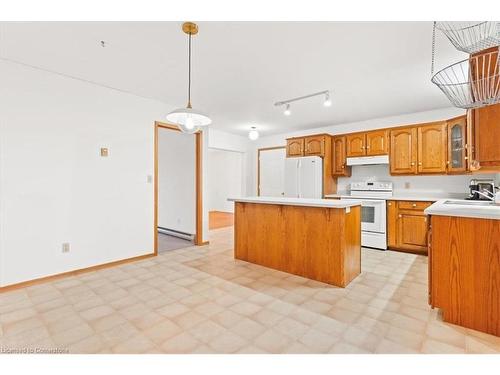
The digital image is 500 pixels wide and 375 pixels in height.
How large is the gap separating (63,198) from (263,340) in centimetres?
274

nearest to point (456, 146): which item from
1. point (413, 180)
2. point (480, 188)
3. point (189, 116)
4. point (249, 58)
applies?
point (480, 188)

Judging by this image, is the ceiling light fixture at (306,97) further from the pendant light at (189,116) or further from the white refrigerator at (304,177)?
the pendant light at (189,116)

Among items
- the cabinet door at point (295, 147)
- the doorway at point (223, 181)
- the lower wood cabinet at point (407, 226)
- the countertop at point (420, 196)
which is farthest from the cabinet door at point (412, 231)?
the doorway at point (223, 181)

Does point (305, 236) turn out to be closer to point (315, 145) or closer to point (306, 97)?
point (306, 97)

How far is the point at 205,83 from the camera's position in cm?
321

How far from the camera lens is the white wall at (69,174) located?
2629 millimetres

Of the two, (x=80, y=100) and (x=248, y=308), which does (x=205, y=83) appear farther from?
(x=248, y=308)

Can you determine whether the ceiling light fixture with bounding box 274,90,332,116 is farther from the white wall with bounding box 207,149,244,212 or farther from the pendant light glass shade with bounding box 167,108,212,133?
the white wall with bounding box 207,149,244,212

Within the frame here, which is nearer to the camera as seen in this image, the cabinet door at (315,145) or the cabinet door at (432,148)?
the cabinet door at (432,148)

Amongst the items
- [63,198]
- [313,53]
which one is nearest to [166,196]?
[63,198]

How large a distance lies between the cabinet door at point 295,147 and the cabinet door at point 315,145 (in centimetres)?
10

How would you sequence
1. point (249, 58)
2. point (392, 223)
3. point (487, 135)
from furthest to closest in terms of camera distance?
point (392, 223), point (249, 58), point (487, 135)

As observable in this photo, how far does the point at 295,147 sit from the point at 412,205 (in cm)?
244

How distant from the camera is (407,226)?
156 inches
